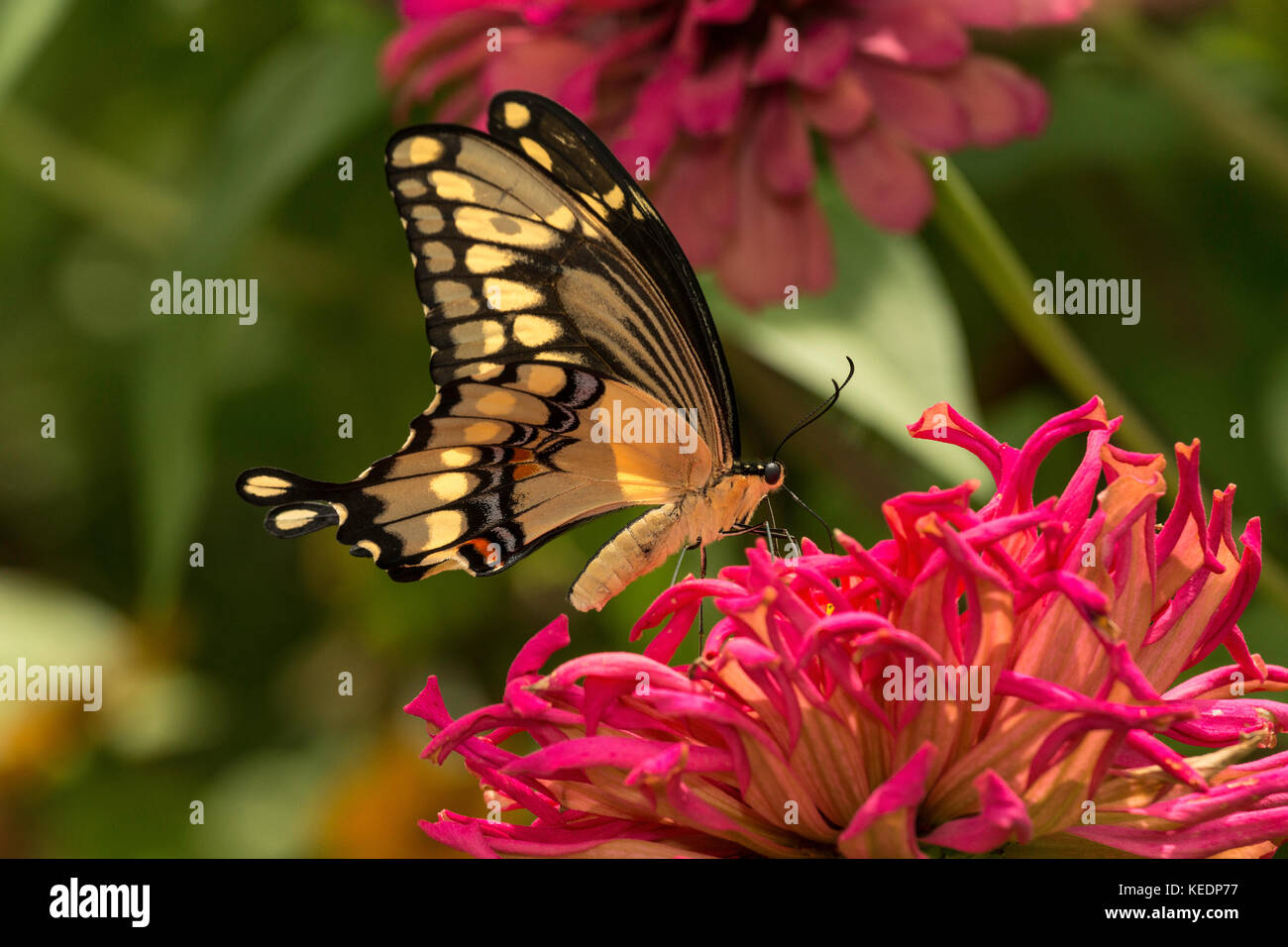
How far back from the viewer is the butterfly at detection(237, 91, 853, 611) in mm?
729

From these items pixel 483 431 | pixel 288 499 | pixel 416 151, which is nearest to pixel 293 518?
pixel 288 499

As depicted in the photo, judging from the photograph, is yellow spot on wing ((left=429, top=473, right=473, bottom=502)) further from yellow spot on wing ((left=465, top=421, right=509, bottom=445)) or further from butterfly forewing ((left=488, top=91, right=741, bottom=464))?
butterfly forewing ((left=488, top=91, right=741, bottom=464))

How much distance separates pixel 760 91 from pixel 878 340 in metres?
0.17

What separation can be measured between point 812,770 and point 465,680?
0.89 metres

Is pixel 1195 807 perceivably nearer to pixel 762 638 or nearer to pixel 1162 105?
pixel 762 638

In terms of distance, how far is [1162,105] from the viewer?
111 cm

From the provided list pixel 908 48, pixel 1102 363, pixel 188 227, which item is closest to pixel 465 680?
pixel 188 227

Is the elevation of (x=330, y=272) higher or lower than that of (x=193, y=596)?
higher

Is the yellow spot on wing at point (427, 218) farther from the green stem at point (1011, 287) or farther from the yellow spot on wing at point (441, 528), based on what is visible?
the green stem at point (1011, 287)

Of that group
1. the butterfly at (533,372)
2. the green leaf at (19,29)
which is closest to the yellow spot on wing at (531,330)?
the butterfly at (533,372)

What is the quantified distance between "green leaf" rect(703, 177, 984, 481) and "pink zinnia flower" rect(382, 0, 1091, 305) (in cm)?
2

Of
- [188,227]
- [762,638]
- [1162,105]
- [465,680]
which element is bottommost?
[465,680]

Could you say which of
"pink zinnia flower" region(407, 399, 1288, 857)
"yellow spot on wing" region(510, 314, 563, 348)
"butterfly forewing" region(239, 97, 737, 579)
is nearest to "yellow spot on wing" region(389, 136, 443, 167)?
"butterfly forewing" region(239, 97, 737, 579)

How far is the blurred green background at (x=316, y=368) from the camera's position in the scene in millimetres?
936
